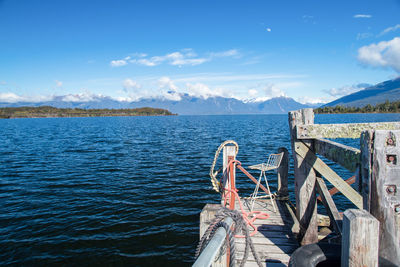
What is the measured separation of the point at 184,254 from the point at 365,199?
542 cm

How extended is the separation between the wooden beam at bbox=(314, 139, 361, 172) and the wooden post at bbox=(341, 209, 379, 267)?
1.03 meters

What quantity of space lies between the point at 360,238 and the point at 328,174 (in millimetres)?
2333

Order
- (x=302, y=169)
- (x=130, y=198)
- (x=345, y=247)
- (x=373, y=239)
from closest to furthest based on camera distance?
(x=373, y=239) → (x=345, y=247) → (x=302, y=169) → (x=130, y=198)

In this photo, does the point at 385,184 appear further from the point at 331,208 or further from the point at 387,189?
the point at 331,208

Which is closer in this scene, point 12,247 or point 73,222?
point 12,247

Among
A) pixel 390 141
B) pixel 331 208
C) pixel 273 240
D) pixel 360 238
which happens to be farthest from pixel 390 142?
pixel 273 240

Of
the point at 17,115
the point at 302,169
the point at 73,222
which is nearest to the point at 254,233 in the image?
the point at 302,169

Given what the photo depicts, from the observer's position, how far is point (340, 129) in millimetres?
3756

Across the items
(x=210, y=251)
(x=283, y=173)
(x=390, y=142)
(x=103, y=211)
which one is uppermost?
(x=390, y=142)

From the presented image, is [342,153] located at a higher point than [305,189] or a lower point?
higher

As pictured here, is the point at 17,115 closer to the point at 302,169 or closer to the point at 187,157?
the point at 187,157

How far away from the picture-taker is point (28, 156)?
68.9 feet

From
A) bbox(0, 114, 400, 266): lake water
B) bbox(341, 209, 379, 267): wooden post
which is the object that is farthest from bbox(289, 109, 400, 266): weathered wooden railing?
bbox(0, 114, 400, 266): lake water

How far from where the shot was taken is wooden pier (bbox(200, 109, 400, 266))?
214 centimetres
